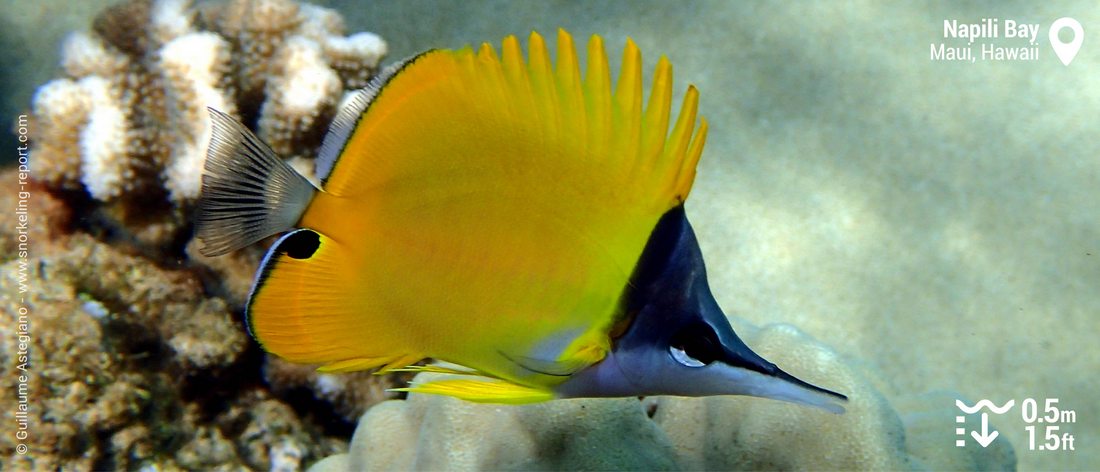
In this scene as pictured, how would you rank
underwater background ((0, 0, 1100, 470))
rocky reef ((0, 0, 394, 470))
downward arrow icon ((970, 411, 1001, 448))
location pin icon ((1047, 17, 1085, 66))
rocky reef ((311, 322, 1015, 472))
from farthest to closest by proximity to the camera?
location pin icon ((1047, 17, 1085, 66))
underwater background ((0, 0, 1100, 470))
rocky reef ((0, 0, 394, 470))
downward arrow icon ((970, 411, 1001, 448))
rocky reef ((311, 322, 1015, 472))

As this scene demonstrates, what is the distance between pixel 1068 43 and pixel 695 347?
2943 millimetres

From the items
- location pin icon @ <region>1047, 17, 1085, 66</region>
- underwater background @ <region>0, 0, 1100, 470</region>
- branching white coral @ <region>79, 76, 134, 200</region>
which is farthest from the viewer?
location pin icon @ <region>1047, 17, 1085, 66</region>

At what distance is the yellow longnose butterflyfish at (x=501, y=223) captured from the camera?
36.8 inches

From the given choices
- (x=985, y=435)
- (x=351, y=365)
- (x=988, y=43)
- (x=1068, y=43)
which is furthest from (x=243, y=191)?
(x=1068, y=43)

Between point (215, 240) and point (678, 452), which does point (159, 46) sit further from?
point (678, 452)

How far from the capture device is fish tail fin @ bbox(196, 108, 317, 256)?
929 millimetres

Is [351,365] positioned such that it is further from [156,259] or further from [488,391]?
[156,259]

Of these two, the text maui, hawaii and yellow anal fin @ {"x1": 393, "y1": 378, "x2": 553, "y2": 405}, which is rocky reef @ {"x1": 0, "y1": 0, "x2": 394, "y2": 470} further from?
the text maui, hawaii

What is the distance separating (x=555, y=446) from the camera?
172cm

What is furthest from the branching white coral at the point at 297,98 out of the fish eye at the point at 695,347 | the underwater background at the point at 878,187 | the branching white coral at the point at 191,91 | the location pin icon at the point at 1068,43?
the location pin icon at the point at 1068,43

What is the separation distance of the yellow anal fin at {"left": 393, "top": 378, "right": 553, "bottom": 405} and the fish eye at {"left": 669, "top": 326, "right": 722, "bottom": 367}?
0.63ft

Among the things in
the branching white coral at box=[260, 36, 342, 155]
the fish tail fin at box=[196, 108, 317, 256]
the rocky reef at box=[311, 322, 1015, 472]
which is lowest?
the rocky reef at box=[311, 322, 1015, 472]

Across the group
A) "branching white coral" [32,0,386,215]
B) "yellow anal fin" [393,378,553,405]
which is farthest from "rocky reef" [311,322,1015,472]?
"branching white coral" [32,0,386,215]

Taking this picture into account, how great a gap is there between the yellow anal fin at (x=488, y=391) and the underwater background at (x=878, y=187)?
5.12 ft
